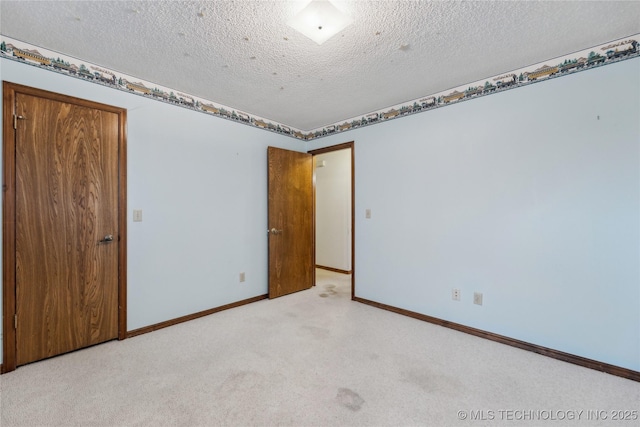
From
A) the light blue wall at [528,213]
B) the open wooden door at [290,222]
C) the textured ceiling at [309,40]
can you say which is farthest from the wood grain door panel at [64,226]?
the light blue wall at [528,213]

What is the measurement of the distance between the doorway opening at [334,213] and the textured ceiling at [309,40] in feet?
8.21

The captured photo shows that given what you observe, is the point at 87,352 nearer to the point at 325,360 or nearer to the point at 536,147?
the point at 325,360

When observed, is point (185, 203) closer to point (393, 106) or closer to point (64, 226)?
point (64, 226)

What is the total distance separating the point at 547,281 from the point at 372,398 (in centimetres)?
174

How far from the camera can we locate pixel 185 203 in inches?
113

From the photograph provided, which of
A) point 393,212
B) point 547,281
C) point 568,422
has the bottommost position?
point 568,422

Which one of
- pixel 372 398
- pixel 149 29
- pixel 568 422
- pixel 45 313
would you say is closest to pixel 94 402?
pixel 45 313

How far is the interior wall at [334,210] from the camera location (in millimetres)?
5145

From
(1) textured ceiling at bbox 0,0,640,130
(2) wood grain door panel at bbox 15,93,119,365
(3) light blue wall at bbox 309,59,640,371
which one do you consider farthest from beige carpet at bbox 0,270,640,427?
(1) textured ceiling at bbox 0,0,640,130

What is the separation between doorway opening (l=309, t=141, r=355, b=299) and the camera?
5.14 metres

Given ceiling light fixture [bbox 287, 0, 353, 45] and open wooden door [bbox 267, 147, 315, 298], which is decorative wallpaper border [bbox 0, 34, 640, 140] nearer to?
open wooden door [bbox 267, 147, 315, 298]

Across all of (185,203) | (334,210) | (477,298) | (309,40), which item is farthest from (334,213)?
(309,40)

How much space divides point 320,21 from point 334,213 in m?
3.88

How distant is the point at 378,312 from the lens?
10.4 feet
